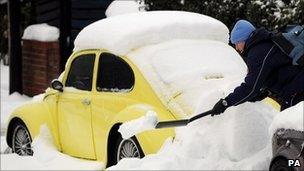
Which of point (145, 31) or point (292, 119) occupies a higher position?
point (292, 119)

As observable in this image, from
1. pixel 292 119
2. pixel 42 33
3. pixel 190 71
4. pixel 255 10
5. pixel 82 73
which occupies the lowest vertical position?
pixel 42 33

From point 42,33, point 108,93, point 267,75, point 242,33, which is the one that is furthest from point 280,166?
point 42,33

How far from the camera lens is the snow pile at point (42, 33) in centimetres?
1430

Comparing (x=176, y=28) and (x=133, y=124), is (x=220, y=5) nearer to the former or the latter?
(x=176, y=28)

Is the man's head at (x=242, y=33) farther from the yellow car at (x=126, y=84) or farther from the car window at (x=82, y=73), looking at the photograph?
the car window at (x=82, y=73)

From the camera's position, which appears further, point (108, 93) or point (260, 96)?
point (108, 93)

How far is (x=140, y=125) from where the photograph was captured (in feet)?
17.5

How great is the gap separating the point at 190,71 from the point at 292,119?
2142mm

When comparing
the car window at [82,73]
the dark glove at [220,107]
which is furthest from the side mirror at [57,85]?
the dark glove at [220,107]

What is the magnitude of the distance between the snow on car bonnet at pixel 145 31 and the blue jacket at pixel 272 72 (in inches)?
73.3

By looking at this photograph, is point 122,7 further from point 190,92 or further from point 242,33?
point 242,33

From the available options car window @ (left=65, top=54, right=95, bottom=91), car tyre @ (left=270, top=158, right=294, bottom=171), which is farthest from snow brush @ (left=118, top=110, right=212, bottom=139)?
car window @ (left=65, top=54, right=95, bottom=91)

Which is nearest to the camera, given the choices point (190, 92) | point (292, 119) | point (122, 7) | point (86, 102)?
point (292, 119)

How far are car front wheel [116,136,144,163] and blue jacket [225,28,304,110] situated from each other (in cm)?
147
